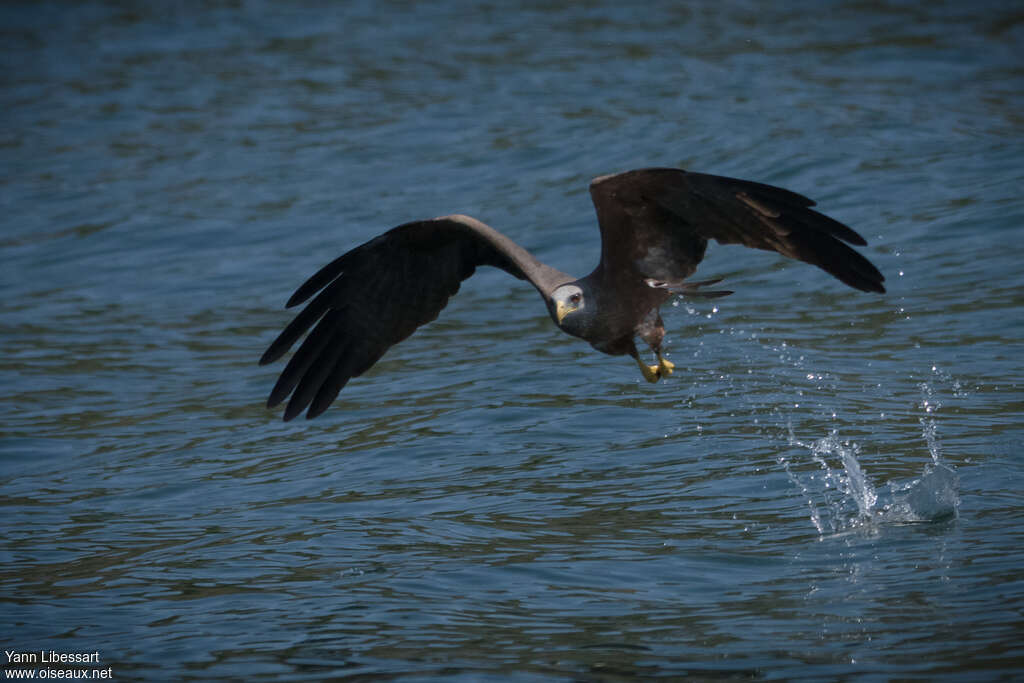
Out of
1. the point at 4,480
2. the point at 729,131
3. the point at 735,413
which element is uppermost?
the point at 729,131

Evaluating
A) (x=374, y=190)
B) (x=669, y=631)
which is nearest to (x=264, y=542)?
(x=669, y=631)

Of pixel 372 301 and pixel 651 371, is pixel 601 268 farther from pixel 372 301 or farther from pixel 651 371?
pixel 372 301

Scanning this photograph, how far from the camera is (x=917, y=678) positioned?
5133 mm

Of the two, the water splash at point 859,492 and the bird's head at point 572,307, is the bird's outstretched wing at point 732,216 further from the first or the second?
the water splash at point 859,492

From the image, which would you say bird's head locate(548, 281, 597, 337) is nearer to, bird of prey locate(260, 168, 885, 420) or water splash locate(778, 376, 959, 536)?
bird of prey locate(260, 168, 885, 420)

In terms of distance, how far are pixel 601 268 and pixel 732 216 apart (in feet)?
2.89

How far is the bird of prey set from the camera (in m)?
6.23

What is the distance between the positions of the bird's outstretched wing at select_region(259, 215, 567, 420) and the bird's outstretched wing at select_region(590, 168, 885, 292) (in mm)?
1149

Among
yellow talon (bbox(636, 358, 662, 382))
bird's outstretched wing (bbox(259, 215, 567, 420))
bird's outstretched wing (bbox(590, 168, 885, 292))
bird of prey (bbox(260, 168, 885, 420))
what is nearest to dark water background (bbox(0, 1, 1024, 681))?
yellow talon (bbox(636, 358, 662, 382))

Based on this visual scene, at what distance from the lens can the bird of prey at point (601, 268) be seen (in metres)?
6.23

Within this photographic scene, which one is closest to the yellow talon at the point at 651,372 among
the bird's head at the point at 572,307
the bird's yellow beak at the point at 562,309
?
the bird's head at the point at 572,307

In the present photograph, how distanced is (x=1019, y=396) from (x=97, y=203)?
11.0m

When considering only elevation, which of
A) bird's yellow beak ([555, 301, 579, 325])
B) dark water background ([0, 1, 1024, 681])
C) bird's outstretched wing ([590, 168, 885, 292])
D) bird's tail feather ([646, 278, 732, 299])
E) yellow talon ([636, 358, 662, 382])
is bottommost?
dark water background ([0, 1, 1024, 681])

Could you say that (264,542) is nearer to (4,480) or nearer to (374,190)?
(4,480)
